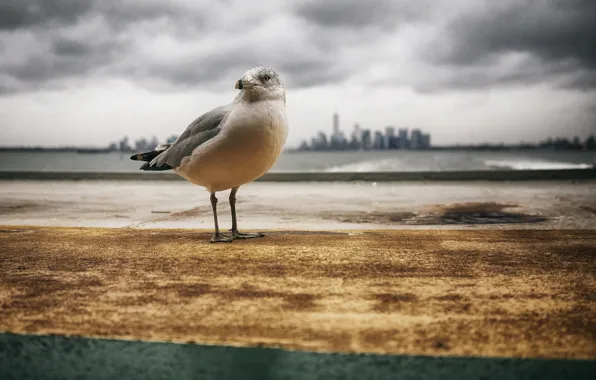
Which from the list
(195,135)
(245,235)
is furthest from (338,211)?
(195,135)

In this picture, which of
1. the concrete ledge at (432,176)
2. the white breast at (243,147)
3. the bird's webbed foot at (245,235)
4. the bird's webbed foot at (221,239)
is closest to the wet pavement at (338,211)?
the bird's webbed foot at (245,235)

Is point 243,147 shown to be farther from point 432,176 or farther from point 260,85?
point 432,176

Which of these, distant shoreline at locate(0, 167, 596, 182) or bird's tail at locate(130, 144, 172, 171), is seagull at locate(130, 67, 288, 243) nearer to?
bird's tail at locate(130, 144, 172, 171)

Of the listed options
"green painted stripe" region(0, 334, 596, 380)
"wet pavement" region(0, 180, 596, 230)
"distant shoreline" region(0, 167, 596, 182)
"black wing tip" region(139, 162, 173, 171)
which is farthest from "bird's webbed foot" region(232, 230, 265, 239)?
"distant shoreline" region(0, 167, 596, 182)

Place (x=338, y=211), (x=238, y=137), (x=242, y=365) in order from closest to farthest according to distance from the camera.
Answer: (x=242, y=365)
(x=238, y=137)
(x=338, y=211)

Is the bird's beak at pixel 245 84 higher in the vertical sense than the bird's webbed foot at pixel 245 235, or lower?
higher

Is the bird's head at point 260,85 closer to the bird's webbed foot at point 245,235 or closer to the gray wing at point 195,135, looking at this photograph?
the gray wing at point 195,135

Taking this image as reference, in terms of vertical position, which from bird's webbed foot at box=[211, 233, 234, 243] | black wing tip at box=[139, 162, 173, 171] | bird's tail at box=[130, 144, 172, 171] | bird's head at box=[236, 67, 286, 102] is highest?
bird's head at box=[236, 67, 286, 102]
